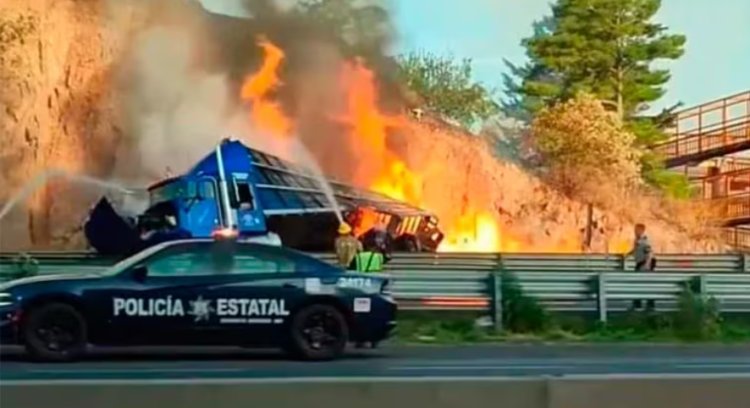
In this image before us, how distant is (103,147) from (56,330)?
16.0 m

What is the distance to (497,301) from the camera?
22.8 metres

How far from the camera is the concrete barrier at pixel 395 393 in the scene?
723cm

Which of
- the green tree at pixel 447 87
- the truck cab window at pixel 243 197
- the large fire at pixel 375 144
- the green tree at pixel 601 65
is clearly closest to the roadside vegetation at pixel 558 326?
the truck cab window at pixel 243 197

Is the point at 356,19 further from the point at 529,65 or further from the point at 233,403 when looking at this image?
the point at 233,403

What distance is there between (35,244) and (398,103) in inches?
312

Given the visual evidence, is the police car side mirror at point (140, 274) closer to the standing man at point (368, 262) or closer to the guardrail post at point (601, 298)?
the standing man at point (368, 262)

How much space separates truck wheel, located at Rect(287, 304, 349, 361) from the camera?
60.1ft

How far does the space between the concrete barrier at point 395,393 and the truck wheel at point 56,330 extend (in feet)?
34.9

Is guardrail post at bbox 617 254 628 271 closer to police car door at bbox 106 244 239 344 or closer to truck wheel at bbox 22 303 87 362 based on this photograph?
police car door at bbox 106 244 239 344

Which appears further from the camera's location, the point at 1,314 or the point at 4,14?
the point at 4,14

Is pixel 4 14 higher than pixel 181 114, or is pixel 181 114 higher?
pixel 4 14

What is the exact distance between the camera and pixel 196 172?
32.1 metres

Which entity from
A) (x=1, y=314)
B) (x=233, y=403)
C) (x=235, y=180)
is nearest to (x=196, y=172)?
(x=235, y=180)

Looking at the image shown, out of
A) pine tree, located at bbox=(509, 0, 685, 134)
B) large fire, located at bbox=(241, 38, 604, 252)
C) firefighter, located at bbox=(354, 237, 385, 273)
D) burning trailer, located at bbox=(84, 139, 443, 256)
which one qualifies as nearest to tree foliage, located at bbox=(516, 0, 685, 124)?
pine tree, located at bbox=(509, 0, 685, 134)
